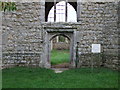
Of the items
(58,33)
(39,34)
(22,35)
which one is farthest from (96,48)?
(22,35)

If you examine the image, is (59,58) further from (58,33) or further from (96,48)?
(96,48)

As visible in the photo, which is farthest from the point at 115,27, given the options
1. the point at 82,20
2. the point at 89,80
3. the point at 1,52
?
the point at 1,52

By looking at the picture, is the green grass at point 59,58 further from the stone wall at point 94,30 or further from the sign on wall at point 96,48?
the sign on wall at point 96,48

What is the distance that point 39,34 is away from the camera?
1248cm

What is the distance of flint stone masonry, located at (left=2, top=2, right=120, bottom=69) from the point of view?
40.5 ft

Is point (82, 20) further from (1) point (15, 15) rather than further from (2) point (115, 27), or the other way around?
(1) point (15, 15)

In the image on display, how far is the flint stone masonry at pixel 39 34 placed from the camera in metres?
12.4

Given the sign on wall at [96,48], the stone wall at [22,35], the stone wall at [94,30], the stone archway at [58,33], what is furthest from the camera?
the stone archway at [58,33]

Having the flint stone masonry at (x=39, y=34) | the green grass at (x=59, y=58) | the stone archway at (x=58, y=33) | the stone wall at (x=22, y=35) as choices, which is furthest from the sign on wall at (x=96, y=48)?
the green grass at (x=59, y=58)

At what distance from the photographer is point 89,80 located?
8719 mm

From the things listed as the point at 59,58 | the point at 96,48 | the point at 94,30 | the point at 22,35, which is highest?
the point at 94,30

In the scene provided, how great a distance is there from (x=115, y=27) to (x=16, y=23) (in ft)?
16.8

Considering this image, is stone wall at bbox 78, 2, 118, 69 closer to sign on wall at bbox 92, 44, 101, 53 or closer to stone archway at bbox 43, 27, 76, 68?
stone archway at bbox 43, 27, 76, 68

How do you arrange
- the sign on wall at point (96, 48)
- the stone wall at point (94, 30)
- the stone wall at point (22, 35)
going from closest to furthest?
1. the sign on wall at point (96, 48)
2. the stone wall at point (94, 30)
3. the stone wall at point (22, 35)
